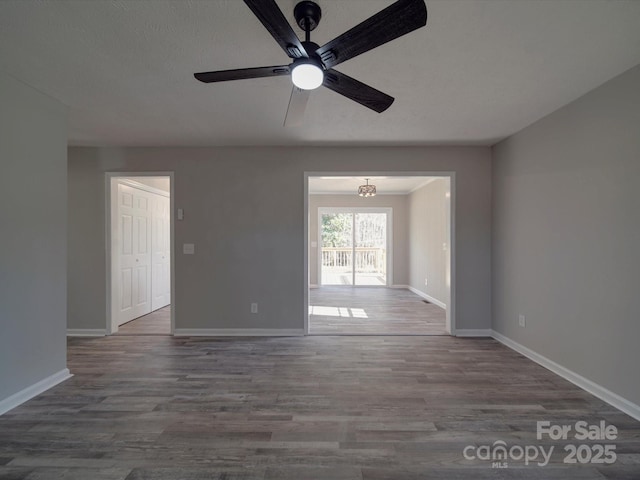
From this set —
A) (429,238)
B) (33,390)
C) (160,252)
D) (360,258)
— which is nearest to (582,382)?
(429,238)

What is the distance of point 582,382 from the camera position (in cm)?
256

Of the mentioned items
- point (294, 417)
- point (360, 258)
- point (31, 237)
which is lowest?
point (294, 417)

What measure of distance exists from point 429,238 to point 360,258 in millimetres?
2317

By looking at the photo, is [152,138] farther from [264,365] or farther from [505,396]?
[505,396]

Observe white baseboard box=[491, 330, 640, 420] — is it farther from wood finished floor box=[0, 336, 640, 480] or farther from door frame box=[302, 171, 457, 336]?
door frame box=[302, 171, 457, 336]

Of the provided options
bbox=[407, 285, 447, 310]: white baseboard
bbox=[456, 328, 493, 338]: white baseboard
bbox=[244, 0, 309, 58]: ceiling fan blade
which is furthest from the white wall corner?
bbox=[244, 0, 309, 58]: ceiling fan blade

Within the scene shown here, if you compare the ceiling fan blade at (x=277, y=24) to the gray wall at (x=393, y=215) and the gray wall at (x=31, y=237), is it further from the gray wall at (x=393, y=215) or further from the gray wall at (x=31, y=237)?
the gray wall at (x=393, y=215)

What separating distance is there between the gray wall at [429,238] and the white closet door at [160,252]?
4929mm

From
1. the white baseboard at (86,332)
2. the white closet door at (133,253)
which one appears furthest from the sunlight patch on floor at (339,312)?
the white baseboard at (86,332)

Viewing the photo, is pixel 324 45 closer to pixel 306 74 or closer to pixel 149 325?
pixel 306 74

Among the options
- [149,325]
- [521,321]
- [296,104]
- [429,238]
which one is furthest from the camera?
[429,238]

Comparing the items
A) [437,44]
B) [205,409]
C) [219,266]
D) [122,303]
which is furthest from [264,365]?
[437,44]

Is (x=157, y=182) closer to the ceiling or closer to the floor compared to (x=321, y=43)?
closer to the floor

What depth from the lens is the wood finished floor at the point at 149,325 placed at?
4051mm
